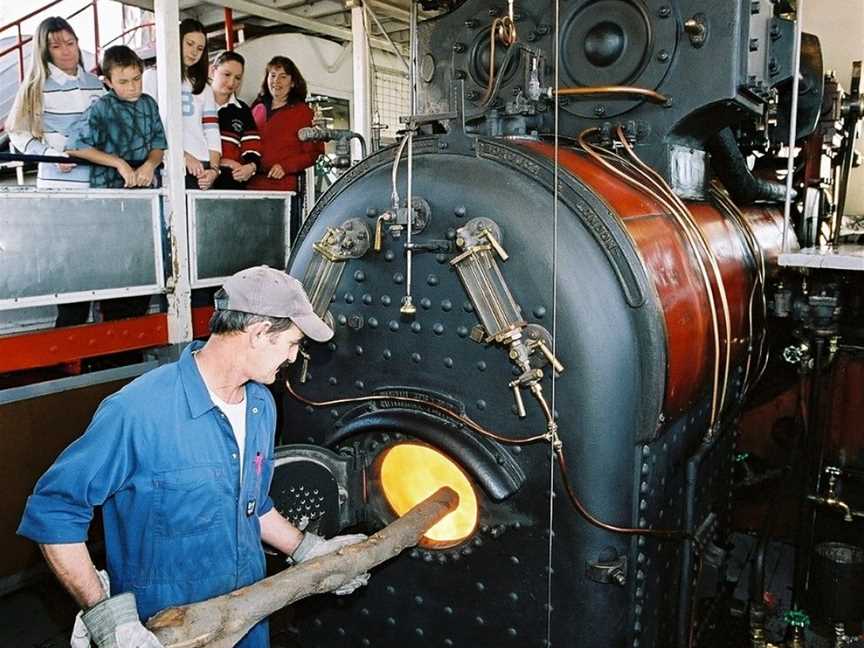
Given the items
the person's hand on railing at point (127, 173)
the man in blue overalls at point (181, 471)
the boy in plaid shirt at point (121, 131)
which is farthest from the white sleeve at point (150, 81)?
the man in blue overalls at point (181, 471)

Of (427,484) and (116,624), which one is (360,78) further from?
(116,624)

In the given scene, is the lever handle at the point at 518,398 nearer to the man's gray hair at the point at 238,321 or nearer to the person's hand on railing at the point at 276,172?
the man's gray hair at the point at 238,321

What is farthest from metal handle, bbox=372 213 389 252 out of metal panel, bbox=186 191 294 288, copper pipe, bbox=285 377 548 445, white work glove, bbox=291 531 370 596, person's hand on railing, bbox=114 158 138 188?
metal panel, bbox=186 191 294 288

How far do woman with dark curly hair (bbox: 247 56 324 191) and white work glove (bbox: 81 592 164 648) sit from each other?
13.0 ft

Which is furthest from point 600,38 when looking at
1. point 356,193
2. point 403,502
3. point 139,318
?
point 139,318

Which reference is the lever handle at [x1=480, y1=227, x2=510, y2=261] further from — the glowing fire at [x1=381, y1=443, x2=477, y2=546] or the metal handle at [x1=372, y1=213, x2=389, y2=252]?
the glowing fire at [x1=381, y1=443, x2=477, y2=546]

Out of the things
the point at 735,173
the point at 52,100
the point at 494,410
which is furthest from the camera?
the point at 52,100

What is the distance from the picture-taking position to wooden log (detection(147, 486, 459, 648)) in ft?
5.20

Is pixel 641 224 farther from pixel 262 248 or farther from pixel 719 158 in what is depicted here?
pixel 262 248

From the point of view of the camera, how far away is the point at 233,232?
4695 millimetres

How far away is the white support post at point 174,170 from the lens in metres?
4.12

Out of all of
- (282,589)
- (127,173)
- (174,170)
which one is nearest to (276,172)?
(174,170)

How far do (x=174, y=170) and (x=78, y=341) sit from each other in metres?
1.10

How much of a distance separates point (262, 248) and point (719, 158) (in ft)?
9.50
